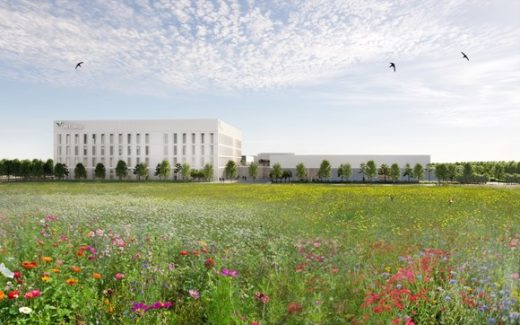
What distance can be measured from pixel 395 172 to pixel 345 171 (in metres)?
11.1

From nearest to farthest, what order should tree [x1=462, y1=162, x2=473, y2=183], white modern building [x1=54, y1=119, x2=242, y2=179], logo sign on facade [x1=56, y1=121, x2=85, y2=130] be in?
tree [x1=462, y1=162, x2=473, y2=183]
white modern building [x1=54, y1=119, x2=242, y2=179]
logo sign on facade [x1=56, y1=121, x2=85, y2=130]

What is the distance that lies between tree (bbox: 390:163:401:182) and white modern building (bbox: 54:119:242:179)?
4080 cm

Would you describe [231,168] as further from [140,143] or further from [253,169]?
[140,143]

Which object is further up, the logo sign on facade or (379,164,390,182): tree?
the logo sign on facade

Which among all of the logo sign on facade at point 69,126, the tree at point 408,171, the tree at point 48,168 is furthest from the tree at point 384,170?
the tree at point 48,168

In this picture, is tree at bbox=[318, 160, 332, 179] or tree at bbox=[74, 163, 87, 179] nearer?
tree at bbox=[318, 160, 332, 179]

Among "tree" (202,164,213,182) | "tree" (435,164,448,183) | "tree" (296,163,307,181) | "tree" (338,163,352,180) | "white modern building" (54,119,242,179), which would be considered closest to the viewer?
"tree" (435,164,448,183)

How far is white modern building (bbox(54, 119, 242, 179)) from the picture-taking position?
100 metres

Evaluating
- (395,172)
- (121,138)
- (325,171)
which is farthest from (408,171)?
(121,138)

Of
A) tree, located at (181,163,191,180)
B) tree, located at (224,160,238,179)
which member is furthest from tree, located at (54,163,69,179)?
tree, located at (224,160,238,179)

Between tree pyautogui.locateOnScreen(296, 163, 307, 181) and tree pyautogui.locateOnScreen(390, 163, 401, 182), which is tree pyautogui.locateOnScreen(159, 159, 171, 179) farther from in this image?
tree pyautogui.locateOnScreen(390, 163, 401, 182)

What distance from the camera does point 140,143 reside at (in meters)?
102

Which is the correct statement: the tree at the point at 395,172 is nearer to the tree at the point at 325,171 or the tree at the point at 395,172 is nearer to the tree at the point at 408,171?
the tree at the point at 408,171

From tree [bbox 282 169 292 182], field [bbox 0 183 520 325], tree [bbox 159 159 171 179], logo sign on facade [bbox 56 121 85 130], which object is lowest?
field [bbox 0 183 520 325]
